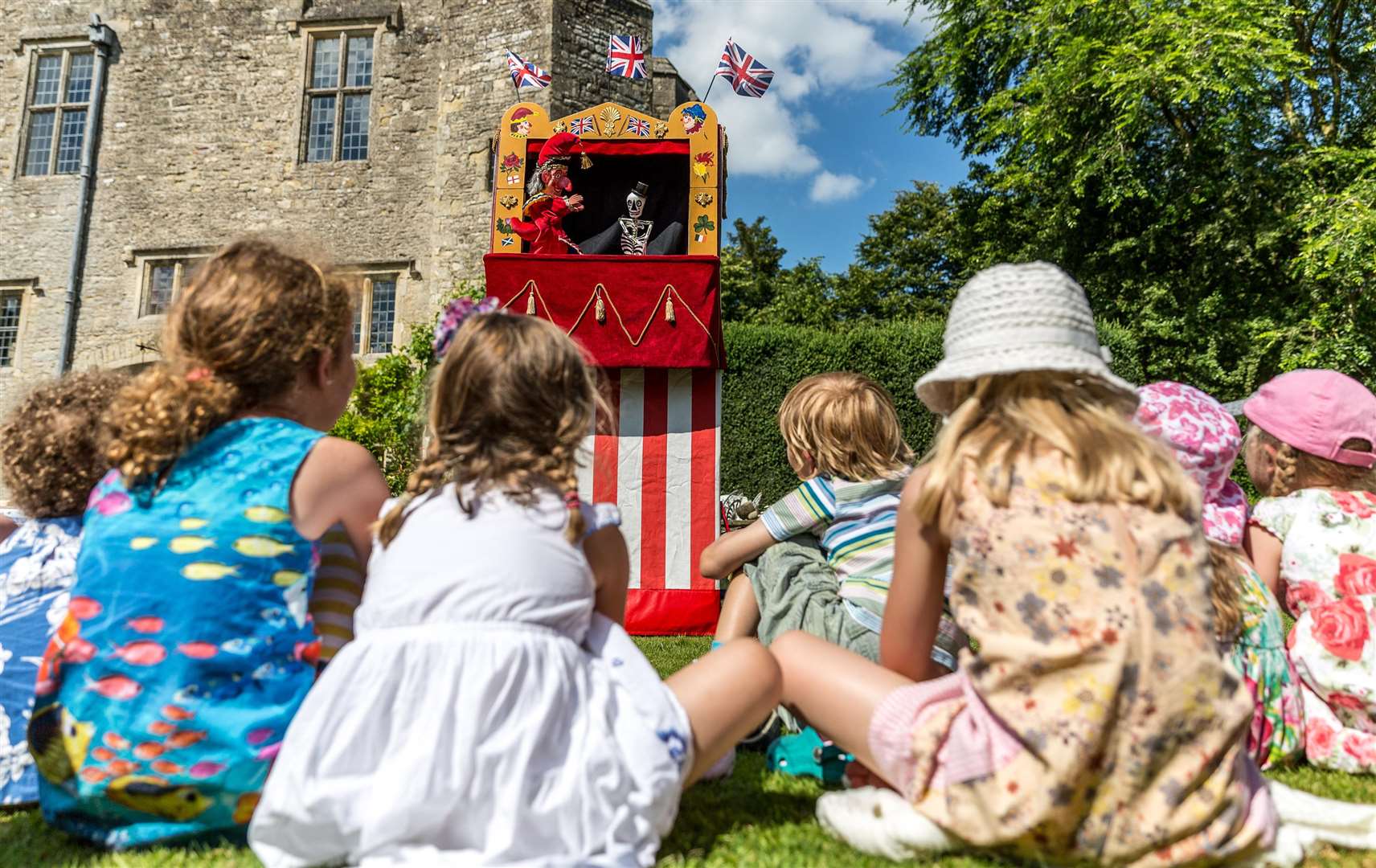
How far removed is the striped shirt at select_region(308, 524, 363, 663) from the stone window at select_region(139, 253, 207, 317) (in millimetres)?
12033

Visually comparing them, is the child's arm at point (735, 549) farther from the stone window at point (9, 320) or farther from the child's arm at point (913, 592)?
the stone window at point (9, 320)

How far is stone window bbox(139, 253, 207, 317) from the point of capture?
11.9 m

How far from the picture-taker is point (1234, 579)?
1918 mm

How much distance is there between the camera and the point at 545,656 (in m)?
1.43

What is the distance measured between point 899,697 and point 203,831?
1.30 m

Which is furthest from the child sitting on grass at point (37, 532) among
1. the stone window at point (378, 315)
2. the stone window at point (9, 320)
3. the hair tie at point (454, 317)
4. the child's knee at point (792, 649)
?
the stone window at point (9, 320)

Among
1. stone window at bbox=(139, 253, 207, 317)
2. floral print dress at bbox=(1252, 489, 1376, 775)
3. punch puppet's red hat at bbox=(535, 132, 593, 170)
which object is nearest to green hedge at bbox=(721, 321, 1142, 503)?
punch puppet's red hat at bbox=(535, 132, 593, 170)

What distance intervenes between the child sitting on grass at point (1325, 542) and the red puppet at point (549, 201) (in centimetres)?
387

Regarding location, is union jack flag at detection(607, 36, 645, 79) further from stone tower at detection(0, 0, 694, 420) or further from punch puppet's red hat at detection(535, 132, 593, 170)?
punch puppet's red hat at detection(535, 132, 593, 170)

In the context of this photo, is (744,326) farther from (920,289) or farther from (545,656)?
(920,289)

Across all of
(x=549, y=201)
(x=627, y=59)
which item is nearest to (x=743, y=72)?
(x=627, y=59)

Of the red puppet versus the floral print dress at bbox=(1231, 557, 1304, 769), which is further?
the red puppet

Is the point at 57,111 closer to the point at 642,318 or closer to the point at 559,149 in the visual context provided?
the point at 559,149

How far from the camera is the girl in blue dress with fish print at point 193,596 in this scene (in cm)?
150
